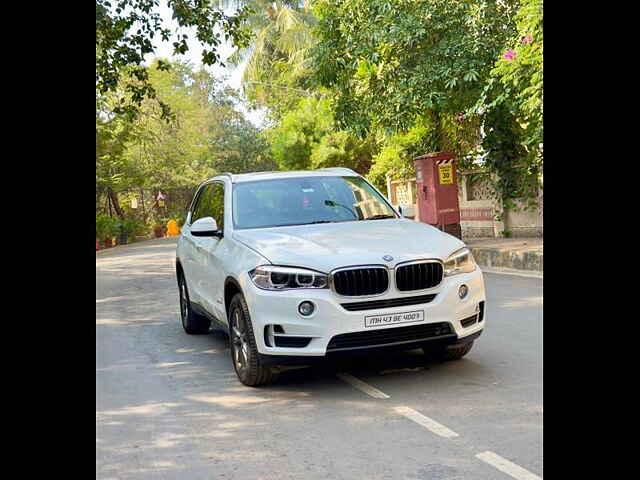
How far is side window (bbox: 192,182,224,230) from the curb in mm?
6720

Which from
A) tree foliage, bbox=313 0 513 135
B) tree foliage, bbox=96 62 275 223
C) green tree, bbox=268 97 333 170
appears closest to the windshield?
tree foliage, bbox=313 0 513 135

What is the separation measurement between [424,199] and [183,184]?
36.0m

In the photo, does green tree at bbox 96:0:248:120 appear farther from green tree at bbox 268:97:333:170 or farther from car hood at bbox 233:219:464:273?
green tree at bbox 268:97:333:170

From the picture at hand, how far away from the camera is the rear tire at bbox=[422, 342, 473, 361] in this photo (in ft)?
22.7

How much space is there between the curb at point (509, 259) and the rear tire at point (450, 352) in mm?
6822

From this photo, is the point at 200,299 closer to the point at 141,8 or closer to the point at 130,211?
the point at 141,8

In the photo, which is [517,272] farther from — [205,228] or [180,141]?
[180,141]

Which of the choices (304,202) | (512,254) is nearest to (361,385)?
(304,202)

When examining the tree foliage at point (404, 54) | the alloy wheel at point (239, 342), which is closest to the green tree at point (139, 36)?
the tree foliage at point (404, 54)

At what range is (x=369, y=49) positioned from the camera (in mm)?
17359

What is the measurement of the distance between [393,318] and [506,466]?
5.78 ft

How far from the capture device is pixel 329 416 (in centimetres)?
561

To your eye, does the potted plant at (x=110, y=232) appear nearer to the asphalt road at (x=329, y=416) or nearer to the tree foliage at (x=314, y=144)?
the tree foliage at (x=314, y=144)
